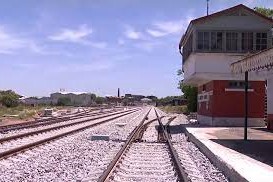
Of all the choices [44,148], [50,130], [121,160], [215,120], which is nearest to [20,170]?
[121,160]

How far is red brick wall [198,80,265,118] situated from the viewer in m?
33.8

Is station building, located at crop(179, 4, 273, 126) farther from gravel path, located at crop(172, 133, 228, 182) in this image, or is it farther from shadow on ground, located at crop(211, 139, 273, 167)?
gravel path, located at crop(172, 133, 228, 182)

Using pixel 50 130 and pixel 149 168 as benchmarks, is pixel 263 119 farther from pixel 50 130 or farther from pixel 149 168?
pixel 149 168

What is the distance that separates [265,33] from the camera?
3378 centimetres

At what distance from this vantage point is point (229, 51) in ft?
110

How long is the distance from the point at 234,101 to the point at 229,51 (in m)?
3.03

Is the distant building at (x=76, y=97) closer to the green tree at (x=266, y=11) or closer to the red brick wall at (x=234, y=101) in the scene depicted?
the green tree at (x=266, y=11)

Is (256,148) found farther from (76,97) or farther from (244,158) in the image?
(76,97)

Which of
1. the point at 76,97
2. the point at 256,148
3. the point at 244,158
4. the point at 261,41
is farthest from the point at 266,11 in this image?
the point at 76,97

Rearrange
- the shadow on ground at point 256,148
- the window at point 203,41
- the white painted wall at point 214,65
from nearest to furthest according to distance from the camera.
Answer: the shadow on ground at point 256,148 → the white painted wall at point 214,65 → the window at point 203,41

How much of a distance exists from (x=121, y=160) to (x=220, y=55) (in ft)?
63.7

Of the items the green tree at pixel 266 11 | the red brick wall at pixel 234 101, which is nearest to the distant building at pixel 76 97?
the green tree at pixel 266 11

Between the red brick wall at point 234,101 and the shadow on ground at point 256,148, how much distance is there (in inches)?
459

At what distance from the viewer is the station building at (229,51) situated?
3356 cm
